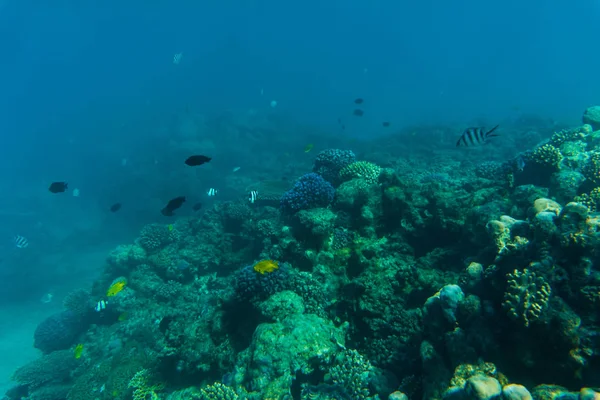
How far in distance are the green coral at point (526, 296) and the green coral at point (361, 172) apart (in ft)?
18.8

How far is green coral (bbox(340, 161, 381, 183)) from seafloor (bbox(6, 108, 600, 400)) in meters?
0.04

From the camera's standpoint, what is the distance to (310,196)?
8227mm

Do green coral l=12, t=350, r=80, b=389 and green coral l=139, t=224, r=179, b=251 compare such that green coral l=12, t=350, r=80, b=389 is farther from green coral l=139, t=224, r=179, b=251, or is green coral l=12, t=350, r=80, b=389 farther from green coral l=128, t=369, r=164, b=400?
green coral l=128, t=369, r=164, b=400

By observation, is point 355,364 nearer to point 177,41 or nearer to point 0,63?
point 177,41

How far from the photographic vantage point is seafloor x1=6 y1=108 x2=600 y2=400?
125 inches

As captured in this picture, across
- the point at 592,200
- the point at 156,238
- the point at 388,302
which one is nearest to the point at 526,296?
the point at 388,302

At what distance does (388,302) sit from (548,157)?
5.66 metres

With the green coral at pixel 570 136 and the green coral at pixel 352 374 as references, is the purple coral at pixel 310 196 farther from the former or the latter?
the green coral at pixel 570 136

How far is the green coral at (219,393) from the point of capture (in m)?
4.84

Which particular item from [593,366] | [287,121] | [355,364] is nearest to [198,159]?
[355,364]

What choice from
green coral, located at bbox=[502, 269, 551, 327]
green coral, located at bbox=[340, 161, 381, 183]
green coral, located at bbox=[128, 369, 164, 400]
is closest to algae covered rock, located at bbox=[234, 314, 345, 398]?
green coral, located at bbox=[502, 269, 551, 327]

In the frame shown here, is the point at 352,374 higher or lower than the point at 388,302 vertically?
lower

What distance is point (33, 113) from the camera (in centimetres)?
11181

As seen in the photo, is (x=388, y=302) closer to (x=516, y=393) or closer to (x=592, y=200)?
(x=516, y=393)
